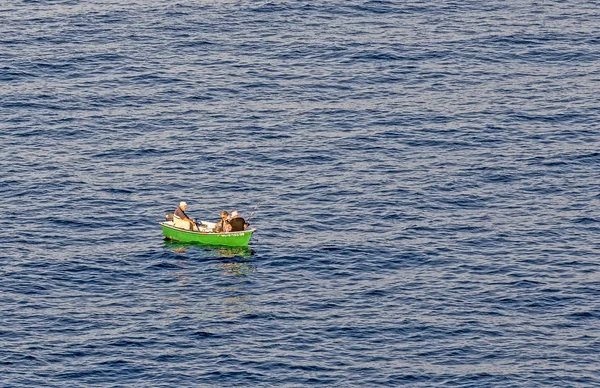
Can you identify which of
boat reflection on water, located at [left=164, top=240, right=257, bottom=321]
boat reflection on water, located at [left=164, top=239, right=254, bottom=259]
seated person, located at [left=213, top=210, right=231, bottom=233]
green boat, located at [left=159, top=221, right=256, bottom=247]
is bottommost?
boat reflection on water, located at [left=164, top=240, right=257, bottom=321]

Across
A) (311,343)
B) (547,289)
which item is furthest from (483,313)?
(311,343)

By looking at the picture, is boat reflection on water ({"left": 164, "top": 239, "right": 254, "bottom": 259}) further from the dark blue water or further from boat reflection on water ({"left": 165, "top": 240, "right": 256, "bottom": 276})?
the dark blue water

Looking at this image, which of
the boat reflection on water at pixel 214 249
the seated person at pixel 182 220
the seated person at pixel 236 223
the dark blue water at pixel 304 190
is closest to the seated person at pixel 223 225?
the seated person at pixel 236 223

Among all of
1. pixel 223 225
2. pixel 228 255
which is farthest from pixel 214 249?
pixel 223 225

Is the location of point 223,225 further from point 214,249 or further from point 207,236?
point 214,249

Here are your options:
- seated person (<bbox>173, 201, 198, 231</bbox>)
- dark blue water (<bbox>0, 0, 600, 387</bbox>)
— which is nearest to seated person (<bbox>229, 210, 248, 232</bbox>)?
dark blue water (<bbox>0, 0, 600, 387</bbox>)

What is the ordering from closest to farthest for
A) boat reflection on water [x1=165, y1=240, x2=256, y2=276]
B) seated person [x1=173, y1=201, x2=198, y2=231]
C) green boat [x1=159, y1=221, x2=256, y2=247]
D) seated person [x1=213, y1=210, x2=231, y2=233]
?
boat reflection on water [x1=165, y1=240, x2=256, y2=276], green boat [x1=159, y1=221, x2=256, y2=247], seated person [x1=213, y1=210, x2=231, y2=233], seated person [x1=173, y1=201, x2=198, y2=231]
